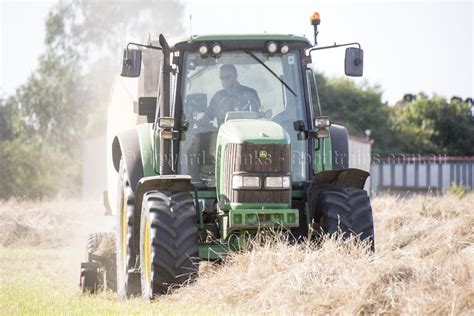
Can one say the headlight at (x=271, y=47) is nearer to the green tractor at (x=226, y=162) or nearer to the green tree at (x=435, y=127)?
the green tractor at (x=226, y=162)

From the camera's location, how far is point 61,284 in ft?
41.5

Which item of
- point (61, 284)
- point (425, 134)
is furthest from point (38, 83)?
point (61, 284)

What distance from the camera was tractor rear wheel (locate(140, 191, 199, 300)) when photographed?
9.69 m

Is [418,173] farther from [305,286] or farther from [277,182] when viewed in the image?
[305,286]

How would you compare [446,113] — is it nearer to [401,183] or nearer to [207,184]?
[401,183]

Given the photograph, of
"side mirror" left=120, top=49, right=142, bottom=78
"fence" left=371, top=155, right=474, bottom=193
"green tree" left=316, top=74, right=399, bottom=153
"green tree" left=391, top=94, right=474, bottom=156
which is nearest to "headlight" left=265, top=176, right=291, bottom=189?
"side mirror" left=120, top=49, right=142, bottom=78

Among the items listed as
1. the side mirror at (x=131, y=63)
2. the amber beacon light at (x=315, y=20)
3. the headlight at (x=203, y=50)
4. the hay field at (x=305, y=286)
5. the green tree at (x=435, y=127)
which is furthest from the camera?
the green tree at (x=435, y=127)

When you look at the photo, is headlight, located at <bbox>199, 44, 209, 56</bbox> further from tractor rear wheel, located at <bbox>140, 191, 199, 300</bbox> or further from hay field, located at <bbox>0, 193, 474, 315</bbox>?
hay field, located at <bbox>0, 193, 474, 315</bbox>

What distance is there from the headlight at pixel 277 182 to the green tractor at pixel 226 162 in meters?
0.01

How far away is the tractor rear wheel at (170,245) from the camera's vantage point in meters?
9.69

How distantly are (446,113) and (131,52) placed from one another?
2233 inches

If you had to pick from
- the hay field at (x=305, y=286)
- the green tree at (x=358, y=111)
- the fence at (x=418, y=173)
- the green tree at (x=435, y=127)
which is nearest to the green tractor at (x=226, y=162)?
the hay field at (x=305, y=286)

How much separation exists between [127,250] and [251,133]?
73.3 inches

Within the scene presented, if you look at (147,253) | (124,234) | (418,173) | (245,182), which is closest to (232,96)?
(245,182)
